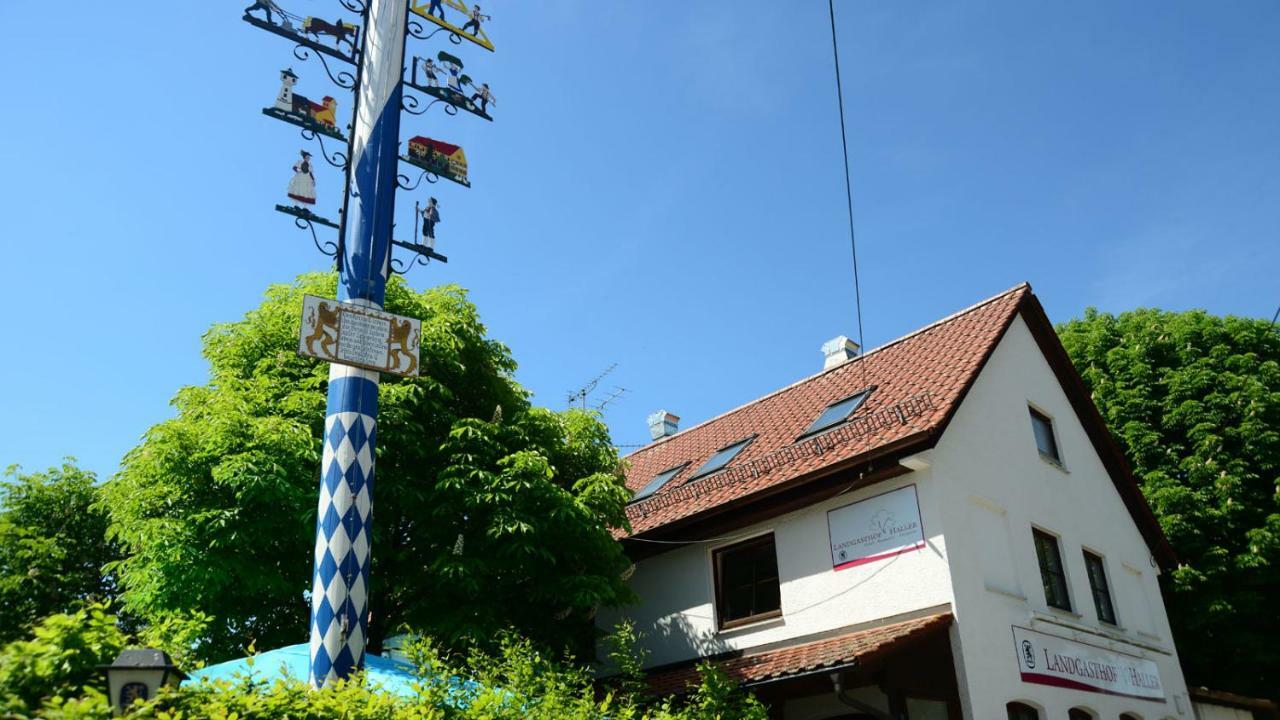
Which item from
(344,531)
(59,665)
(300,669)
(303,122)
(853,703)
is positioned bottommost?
(853,703)

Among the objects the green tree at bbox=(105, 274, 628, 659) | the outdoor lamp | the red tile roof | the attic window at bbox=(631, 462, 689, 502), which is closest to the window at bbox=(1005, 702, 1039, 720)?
the red tile roof

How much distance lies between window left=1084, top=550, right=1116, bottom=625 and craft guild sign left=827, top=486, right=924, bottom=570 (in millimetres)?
4815

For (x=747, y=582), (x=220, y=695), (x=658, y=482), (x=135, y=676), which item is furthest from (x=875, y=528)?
(x=135, y=676)

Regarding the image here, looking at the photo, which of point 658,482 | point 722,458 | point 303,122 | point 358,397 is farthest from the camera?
point 658,482

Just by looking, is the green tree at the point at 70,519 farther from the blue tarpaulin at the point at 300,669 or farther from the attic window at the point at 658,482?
the attic window at the point at 658,482

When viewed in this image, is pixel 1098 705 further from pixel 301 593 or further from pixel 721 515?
pixel 301 593

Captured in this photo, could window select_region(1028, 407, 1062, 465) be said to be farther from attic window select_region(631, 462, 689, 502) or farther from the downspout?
the downspout

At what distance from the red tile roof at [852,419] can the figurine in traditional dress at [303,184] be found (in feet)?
26.0

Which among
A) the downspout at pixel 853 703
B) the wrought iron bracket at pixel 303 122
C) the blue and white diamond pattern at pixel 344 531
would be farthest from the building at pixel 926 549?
the wrought iron bracket at pixel 303 122

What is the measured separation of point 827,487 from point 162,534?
8.96 meters

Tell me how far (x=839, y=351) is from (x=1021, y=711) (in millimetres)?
9405

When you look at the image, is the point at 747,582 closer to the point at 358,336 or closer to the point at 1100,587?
the point at 1100,587

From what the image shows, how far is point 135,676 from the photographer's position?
5461 millimetres

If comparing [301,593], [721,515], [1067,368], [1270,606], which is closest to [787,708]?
[721,515]
